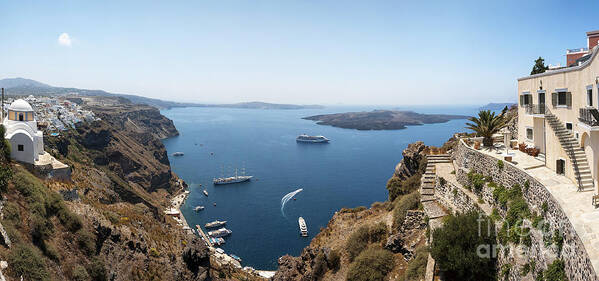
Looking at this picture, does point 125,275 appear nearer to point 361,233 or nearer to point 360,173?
point 361,233

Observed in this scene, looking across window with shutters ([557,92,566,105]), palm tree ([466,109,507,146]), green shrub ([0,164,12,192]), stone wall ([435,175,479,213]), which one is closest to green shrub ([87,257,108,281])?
green shrub ([0,164,12,192])

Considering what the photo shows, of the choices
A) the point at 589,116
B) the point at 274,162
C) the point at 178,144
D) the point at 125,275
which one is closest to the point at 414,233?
the point at 589,116

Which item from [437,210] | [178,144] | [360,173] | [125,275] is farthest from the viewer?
[178,144]

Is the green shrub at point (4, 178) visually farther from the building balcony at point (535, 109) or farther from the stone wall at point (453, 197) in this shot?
the building balcony at point (535, 109)

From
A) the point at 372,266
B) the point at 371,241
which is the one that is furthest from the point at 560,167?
the point at 371,241

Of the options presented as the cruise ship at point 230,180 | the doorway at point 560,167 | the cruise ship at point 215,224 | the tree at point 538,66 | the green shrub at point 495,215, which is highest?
the tree at point 538,66

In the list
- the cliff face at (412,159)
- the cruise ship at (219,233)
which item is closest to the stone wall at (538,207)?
the cliff face at (412,159)
